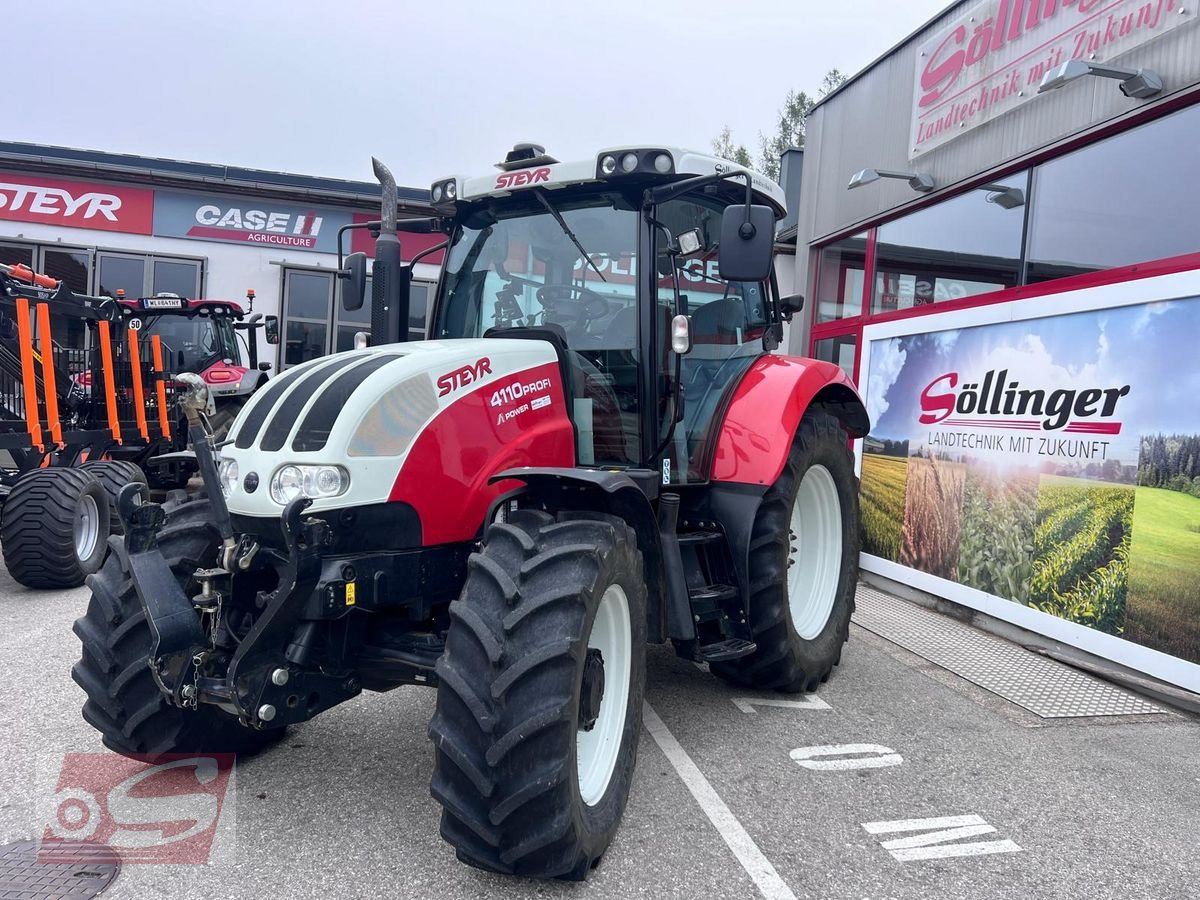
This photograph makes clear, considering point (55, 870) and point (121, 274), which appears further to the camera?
point (121, 274)

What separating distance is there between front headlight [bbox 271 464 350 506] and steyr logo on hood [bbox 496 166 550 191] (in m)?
1.65

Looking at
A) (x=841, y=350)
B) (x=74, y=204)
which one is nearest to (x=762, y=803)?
(x=841, y=350)

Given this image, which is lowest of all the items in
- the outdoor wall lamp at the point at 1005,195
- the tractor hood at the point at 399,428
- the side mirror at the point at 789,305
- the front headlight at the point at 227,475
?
the front headlight at the point at 227,475

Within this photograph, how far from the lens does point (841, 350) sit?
8266 millimetres

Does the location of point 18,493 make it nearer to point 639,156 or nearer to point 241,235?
point 639,156

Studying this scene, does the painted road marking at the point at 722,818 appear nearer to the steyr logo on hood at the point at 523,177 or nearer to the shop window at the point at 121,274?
the steyr logo on hood at the point at 523,177

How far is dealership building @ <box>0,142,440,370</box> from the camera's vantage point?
1352cm

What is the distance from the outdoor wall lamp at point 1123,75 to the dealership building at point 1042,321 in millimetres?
11

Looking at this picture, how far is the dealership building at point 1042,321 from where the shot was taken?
4680 millimetres

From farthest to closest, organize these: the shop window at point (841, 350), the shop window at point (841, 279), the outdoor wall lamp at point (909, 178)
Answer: the shop window at point (841, 279) < the shop window at point (841, 350) < the outdoor wall lamp at point (909, 178)

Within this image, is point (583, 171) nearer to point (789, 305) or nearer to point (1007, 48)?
point (789, 305)

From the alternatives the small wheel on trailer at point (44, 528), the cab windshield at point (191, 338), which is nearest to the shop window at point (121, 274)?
the cab windshield at point (191, 338)

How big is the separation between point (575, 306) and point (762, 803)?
2.13 metres

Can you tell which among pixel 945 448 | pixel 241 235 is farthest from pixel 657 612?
pixel 241 235
